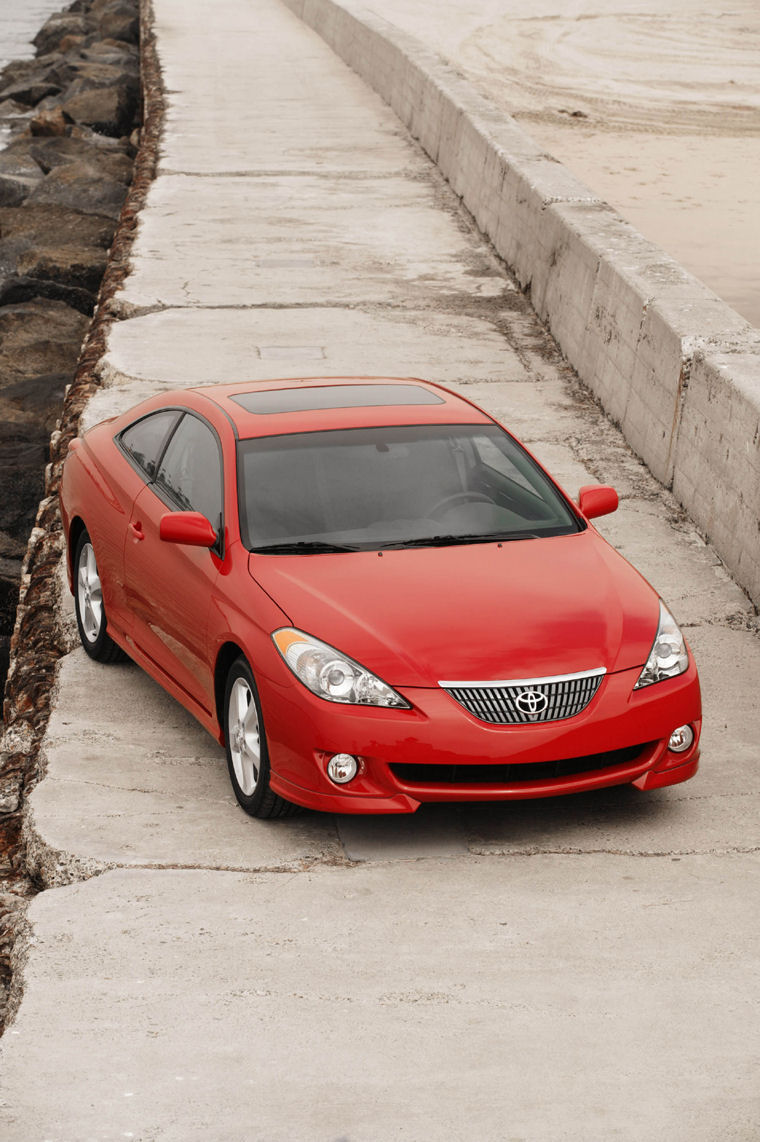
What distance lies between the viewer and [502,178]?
1636 cm

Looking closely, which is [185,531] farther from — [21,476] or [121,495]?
[21,476]

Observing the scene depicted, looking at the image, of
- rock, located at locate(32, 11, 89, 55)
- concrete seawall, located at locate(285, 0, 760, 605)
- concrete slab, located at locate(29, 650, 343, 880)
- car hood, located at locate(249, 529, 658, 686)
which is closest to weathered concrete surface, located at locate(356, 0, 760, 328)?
concrete seawall, located at locate(285, 0, 760, 605)

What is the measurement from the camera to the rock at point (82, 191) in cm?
2277

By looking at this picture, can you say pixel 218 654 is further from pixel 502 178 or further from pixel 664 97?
pixel 664 97

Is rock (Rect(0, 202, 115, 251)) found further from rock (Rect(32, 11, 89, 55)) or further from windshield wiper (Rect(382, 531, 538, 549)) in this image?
rock (Rect(32, 11, 89, 55))

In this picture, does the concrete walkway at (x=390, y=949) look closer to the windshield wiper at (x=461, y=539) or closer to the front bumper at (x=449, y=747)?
the front bumper at (x=449, y=747)

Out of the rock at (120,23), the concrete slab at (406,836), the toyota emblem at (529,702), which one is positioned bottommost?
the rock at (120,23)

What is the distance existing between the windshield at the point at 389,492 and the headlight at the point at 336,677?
Result: 2.41 feet

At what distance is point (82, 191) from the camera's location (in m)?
23.4

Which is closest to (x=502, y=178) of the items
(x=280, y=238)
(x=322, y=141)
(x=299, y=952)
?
(x=280, y=238)

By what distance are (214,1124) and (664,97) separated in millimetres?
32445

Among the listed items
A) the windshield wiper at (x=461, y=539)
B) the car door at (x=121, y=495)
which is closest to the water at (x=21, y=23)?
the car door at (x=121, y=495)

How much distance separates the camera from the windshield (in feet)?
22.6

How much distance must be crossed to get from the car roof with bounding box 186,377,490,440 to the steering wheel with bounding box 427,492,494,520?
1.54 ft
